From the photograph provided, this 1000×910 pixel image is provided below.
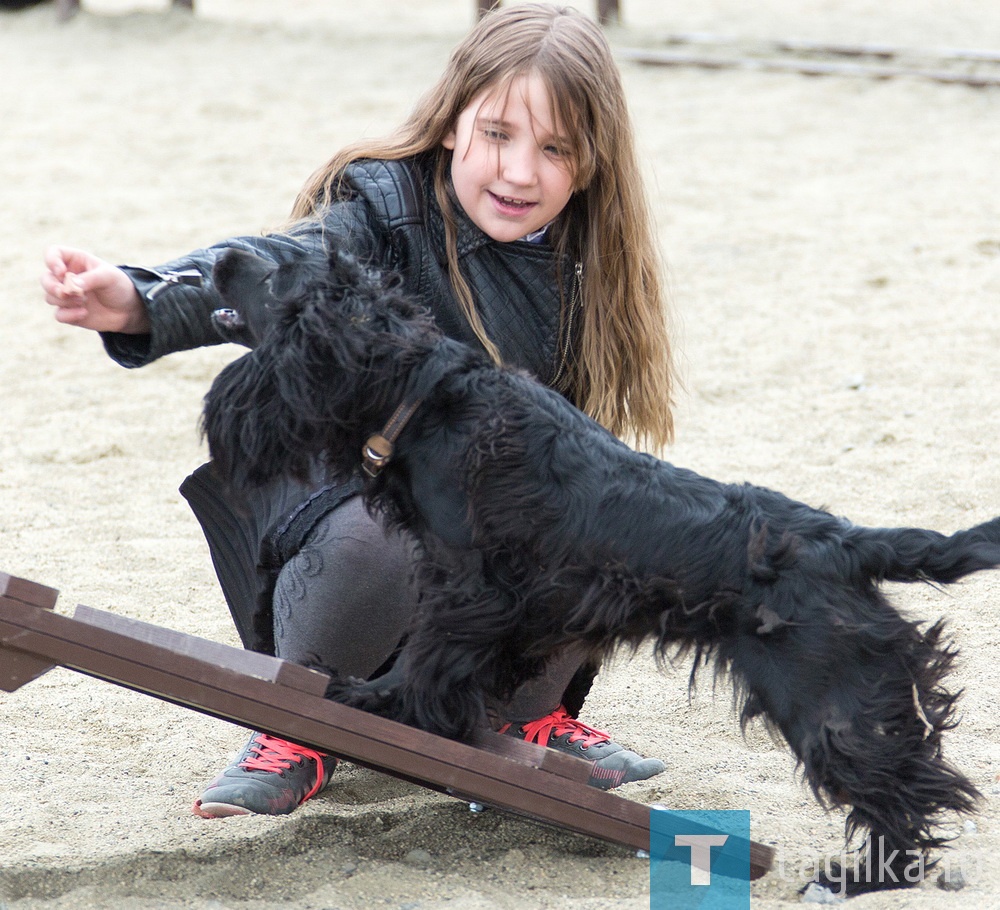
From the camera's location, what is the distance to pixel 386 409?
217 cm

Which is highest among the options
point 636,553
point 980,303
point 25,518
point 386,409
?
point 386,409

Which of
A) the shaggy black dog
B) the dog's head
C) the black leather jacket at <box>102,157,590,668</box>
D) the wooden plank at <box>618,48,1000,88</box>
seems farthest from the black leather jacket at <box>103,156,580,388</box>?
the wooden plank at <box>618,48,1000,88</box>

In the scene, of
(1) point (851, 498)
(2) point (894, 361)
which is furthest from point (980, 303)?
(1) point (851, 498)

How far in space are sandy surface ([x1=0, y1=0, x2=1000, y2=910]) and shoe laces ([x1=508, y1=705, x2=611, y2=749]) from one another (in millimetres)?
162

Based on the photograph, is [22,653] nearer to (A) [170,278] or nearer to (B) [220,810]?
(B) [220,810]

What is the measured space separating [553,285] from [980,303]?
3.42 meters

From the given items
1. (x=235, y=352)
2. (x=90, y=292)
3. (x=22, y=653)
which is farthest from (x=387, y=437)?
(x=235, y=352)

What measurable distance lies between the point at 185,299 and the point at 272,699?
737mm

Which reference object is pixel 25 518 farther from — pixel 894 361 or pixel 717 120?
pixel 717 120

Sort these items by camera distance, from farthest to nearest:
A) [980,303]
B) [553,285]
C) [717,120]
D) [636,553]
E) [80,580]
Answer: [717,120]
[980,303]
[80,580]
[553,285]
[636,553]

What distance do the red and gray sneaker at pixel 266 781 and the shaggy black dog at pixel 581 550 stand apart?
43 centimetres

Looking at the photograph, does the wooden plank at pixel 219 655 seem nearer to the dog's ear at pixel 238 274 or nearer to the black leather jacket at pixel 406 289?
the black leather jacket at pixel 406 289

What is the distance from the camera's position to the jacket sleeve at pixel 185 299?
7.50 feet

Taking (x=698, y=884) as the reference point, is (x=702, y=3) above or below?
above
